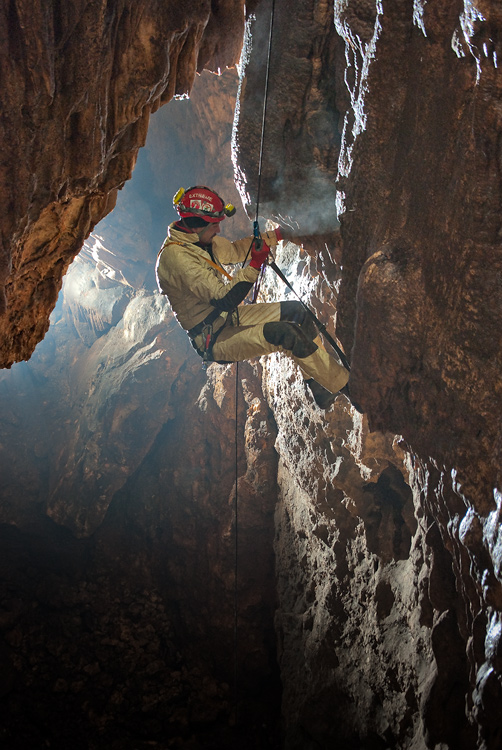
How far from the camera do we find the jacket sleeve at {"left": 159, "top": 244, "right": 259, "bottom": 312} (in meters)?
4.06

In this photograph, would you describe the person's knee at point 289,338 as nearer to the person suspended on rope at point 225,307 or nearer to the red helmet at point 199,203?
the person suspended on rope at point 225,307

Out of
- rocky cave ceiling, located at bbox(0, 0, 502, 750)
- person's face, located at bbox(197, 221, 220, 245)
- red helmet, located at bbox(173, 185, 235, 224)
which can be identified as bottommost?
rocky cave ceiling, located at bbox(0, 0, 502, 750)

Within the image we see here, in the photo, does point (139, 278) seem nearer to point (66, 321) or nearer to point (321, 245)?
point (66, 321)

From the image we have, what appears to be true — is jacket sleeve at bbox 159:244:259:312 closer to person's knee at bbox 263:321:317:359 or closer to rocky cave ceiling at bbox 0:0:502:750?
person's knee at bbox 263:321:317:359

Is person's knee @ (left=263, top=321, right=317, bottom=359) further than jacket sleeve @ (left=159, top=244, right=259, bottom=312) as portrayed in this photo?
No

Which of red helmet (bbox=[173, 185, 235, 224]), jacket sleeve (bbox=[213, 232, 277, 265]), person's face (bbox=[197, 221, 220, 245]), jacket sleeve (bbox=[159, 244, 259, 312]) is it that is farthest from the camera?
jacket sleeve (bbox=[213, 232, 277, 265])

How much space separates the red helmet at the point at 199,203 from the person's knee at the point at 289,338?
1.33m

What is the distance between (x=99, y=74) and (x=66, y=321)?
13.3 m

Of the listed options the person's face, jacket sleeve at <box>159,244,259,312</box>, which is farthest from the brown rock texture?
the person's face

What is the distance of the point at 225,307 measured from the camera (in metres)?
4.21

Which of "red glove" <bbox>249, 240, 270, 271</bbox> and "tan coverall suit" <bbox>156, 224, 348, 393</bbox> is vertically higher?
"red glove" <bbox>249, 240, 270, 271</bbox>

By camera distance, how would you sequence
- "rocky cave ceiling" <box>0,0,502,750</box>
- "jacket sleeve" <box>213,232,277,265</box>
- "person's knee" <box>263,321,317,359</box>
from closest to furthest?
"rocky cave ceiling" <box>0,0,502,750</box> < "person's knee" <box>263,321,317,359</box> < "jacket sleeve" <box>213,232,277,265</box>

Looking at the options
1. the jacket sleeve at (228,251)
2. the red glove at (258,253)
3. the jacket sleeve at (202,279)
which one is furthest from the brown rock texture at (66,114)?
the red glove at (258,253)

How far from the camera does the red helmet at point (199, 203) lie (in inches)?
177
